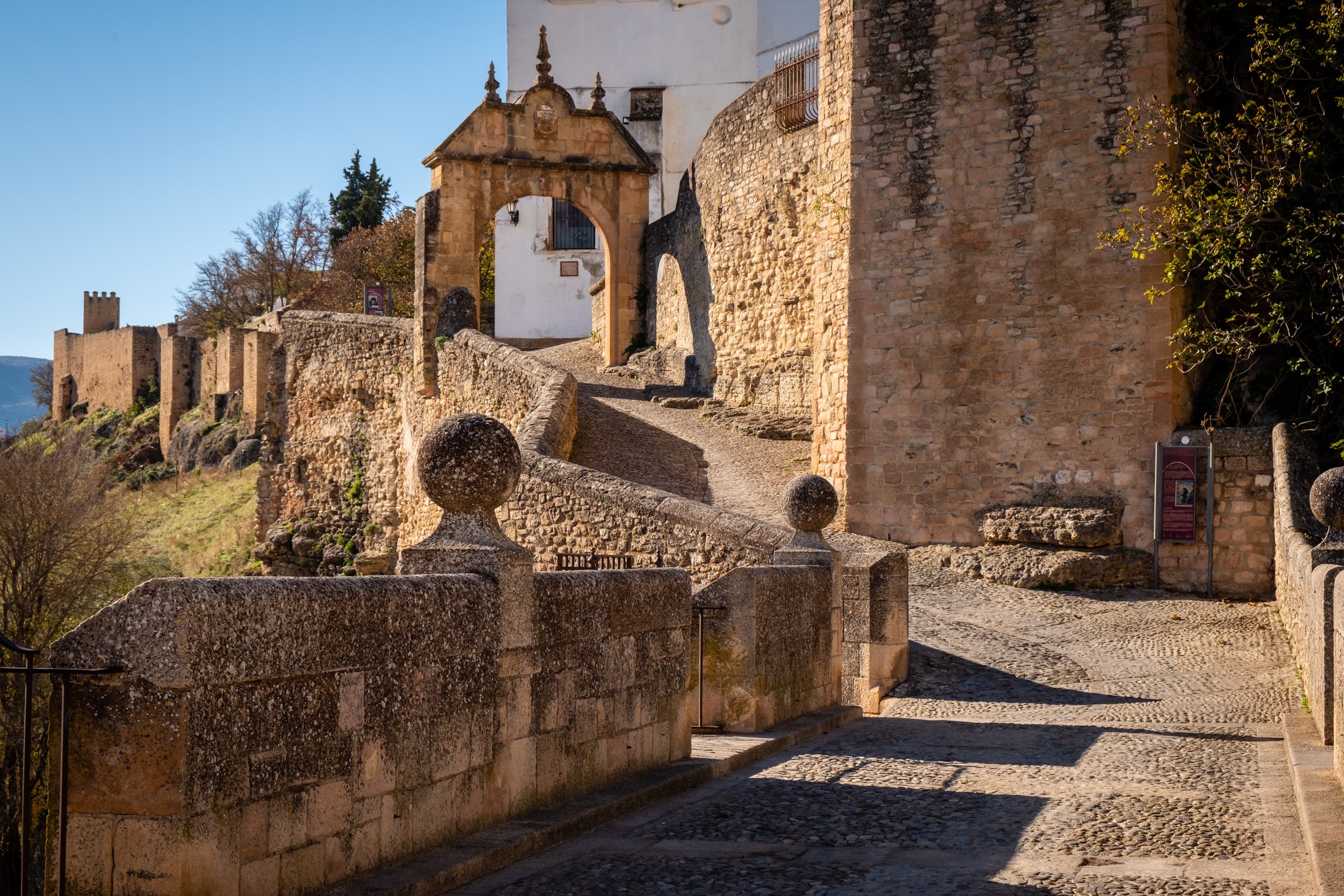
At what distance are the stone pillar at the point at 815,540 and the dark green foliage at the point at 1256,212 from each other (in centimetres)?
608

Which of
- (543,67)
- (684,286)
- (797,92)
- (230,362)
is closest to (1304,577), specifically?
(797,92)

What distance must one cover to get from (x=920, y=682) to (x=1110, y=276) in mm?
5918

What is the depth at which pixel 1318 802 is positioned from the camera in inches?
205

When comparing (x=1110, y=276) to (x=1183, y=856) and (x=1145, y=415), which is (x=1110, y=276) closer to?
(x=1145, y=415)

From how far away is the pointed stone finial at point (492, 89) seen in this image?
22.8m

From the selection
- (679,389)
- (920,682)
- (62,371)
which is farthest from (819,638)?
(62,371)

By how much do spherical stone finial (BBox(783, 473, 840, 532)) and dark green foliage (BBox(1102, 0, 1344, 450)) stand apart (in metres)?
6.08

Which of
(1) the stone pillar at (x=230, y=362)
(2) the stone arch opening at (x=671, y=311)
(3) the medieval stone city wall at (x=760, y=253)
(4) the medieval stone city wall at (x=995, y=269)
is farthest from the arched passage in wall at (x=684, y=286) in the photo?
(1) the stone pillar at (x=230, y=362)

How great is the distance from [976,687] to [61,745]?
7.59 metres

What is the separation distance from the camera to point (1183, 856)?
5.01 m

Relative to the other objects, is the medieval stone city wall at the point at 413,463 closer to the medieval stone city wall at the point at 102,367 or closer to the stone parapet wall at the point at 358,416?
the stone parapet wall at the point at 358,416

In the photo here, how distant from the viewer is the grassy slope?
30.7 m

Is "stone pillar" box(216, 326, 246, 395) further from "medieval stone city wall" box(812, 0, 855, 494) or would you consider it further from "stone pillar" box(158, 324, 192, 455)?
"medieval stone city wall" box(812, 0, 855, 494)

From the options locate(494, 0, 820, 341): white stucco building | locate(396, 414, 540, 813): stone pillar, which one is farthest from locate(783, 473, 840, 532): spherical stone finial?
locate(494, 0, 820, 341): white stucco building
